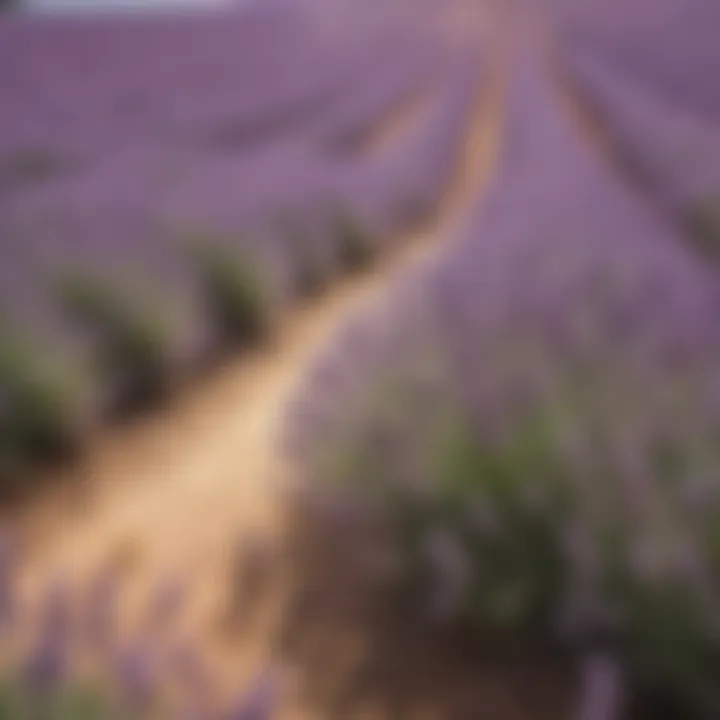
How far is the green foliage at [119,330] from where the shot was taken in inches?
86.4

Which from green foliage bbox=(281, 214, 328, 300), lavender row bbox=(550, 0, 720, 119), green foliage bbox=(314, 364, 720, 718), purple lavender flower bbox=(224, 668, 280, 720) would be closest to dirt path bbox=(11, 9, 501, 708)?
green foliage bbox=(314, 364, 720, 718)

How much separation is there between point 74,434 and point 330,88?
6559 millimetres

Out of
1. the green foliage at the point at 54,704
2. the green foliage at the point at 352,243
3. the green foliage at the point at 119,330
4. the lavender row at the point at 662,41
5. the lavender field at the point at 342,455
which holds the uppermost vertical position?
the lavender row at the point at 662,41

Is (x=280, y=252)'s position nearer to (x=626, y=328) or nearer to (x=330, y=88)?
(x=626, y=328)

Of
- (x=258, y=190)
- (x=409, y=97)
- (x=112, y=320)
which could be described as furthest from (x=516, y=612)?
(x=409, y=97)

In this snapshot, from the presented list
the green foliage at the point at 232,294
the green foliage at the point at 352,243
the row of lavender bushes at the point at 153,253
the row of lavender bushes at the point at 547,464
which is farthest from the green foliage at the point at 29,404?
the green foliage at the point at 352,243

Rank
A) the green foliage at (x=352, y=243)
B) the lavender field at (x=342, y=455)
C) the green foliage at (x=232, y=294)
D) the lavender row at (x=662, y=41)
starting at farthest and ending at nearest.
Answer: the lavender row at (x=662, y=41), the green foliage at (x=352, y=243), the green foliage at (x=232, y=294), the lavender field at (x=342, y=455)

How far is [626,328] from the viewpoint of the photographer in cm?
157

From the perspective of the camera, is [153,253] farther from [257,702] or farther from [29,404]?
[257,702]

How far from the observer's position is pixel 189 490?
1.79 metres

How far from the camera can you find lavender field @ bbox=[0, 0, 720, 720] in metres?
1.11

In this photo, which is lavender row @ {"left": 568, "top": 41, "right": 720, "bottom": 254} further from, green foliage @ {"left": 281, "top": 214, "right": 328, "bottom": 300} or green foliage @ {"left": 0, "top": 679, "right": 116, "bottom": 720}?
green foliage @ {"left": 0, "top": 679, "right": 116, "bottom": 720}

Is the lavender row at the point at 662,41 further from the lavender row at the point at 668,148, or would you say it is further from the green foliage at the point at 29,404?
the green foliage at the point at 29,404

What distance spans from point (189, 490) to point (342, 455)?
0.45m
